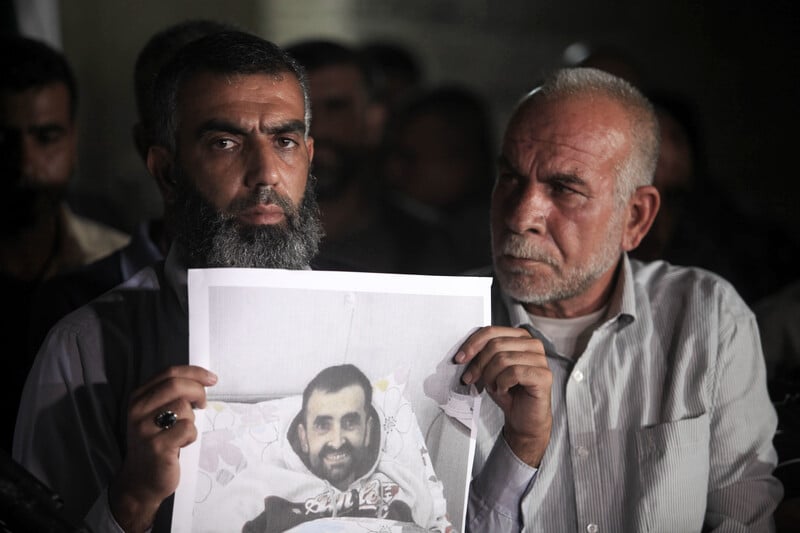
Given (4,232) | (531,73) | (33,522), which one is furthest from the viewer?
(531,73)

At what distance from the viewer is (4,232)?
1.85m

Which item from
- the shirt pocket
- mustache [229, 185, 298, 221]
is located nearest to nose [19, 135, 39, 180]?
mustache [229, 185, 298, 221]

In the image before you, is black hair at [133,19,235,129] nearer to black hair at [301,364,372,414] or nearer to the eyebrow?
the eyebrow

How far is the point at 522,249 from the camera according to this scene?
5.13ft

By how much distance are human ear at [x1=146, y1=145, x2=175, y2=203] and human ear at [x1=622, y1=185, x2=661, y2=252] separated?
33.3 inches

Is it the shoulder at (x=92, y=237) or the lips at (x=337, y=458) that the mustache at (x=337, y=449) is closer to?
the lips at (x=337, y=458)

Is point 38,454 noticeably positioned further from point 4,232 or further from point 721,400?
point 721,400

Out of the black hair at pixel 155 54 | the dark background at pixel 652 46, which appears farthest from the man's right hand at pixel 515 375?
the dark background at pixel 652 46

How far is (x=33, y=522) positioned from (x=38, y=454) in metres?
0.25

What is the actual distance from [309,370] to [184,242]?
30cm

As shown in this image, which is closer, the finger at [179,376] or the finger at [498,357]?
the finger at [179,376]

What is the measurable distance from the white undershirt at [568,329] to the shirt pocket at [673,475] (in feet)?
0.71

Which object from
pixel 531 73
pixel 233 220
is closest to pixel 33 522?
pixel 233 220

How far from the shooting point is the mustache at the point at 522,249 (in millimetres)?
1562
